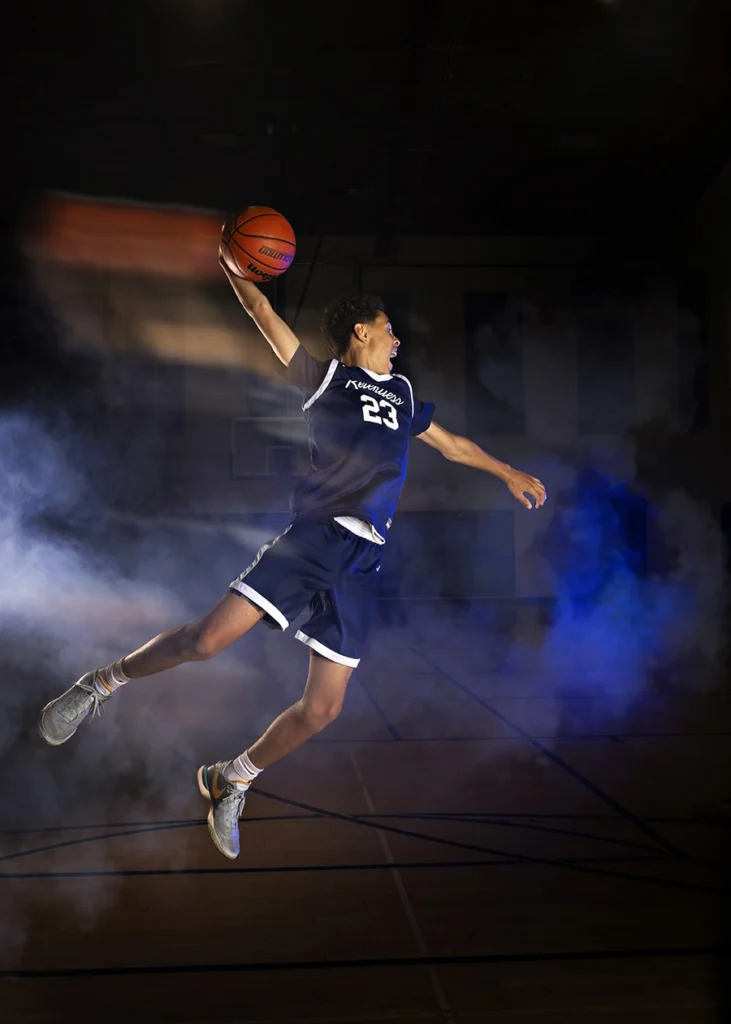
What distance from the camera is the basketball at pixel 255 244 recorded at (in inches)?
104

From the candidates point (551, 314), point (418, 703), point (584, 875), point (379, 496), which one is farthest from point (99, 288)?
point (584, 875)

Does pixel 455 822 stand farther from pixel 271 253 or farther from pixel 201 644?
pixel 271 253

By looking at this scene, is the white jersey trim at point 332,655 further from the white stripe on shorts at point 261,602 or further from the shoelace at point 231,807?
the shoelace at point 231,807

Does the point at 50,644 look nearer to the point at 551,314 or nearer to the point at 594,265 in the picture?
the point at 551,314

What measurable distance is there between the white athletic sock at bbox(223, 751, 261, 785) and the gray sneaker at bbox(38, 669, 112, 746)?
39 centimetres

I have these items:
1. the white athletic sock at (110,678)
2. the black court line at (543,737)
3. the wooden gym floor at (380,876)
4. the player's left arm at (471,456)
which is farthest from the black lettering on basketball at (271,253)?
the black court line at (543,737)

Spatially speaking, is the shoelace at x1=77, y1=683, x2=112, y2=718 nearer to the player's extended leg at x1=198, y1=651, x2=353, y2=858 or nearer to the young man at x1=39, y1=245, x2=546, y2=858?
the young man at x1=39, y1=245, x2=546, y2=858

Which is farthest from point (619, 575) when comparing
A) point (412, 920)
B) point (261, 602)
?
point (412, 920)

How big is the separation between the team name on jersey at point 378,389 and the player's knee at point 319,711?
86 cm

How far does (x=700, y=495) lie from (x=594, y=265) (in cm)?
261

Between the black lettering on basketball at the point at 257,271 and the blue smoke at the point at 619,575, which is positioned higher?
the black lettering on basketball at the point at 257,271

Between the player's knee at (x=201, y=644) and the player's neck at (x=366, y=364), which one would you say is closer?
the player's knee at (x=201, y=644)

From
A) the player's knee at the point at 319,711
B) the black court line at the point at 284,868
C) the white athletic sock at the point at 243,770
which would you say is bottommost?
the black court line at the point at 284,868

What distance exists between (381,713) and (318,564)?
7.50ft
